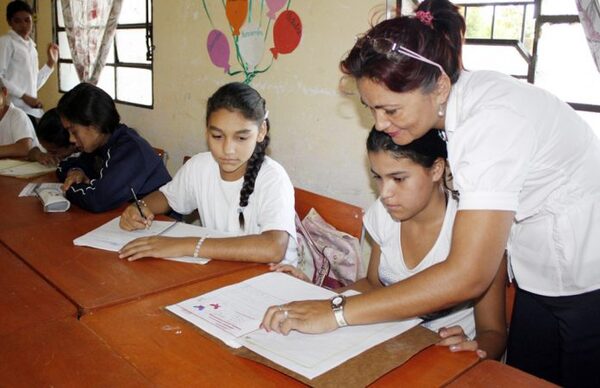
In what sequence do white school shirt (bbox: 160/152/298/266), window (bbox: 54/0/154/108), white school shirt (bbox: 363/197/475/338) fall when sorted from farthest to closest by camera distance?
window (bbox: 54/0/154/108), white school shirt (bbox: 160/152/298/266), white school shirt (bbox: 363/197/475/338)

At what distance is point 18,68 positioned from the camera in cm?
422

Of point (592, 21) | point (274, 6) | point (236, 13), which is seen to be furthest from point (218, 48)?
point (592, 21)

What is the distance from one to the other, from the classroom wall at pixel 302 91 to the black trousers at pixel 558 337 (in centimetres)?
105

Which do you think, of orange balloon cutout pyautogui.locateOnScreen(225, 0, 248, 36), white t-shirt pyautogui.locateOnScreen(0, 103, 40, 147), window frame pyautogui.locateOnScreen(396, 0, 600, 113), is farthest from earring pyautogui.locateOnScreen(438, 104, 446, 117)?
white t-shirt pyautogui.locateOnScreen(0, 103, 40, 147)

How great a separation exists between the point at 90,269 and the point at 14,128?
1.99m

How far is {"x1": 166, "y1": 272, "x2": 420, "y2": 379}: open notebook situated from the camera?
0.90 meters

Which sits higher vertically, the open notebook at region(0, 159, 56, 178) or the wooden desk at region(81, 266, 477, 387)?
the wooden desk at region(81, 266, 477, 387)

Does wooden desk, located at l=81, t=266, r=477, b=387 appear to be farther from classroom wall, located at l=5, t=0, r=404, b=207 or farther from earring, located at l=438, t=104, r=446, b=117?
classroom wall, located at l=5, t=0, r=404, b=207

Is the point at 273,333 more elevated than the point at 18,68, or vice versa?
the point at 18,68

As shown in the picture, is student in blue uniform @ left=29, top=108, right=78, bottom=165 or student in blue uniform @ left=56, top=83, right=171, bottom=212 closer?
student in blue uniform @ left=56, top=83, right=171, bottom=212

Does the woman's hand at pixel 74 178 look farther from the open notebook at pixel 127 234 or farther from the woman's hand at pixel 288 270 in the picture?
the woman's hand at pixel 288 270

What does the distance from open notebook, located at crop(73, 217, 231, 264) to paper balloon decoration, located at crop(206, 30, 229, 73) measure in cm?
141

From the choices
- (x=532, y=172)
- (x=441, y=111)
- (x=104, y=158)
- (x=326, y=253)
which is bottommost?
(x=326, y=253)

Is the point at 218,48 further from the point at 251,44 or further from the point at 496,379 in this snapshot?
the point at 496,379
